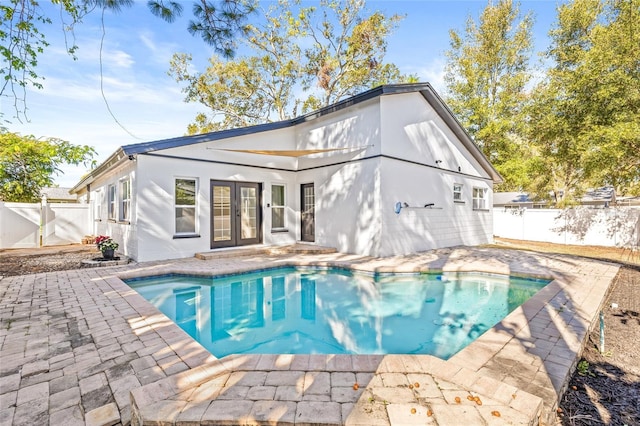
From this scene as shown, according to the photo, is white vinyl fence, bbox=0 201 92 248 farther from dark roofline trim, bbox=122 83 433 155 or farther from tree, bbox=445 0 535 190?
tree, bbox=445 0 535 190

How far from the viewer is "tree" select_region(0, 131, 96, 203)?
1240 centimetres

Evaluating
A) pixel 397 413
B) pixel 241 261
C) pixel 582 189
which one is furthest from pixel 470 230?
pixel 397 413

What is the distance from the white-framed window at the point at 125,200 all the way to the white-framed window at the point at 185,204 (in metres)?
1.54

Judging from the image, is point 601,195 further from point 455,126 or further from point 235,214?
point 235,214

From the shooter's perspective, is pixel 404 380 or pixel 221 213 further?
pixel 221 213

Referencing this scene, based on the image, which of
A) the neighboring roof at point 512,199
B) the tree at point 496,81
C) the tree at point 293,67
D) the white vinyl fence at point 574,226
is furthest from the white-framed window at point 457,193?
the neighboring roof at point 512,199

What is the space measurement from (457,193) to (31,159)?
751 inches

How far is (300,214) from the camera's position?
11898 mm

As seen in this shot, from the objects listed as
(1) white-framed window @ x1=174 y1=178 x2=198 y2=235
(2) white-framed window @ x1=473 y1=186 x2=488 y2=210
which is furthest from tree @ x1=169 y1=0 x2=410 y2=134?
(1) white-framed window @ x1=174 y1=178 x2=198 y2=235

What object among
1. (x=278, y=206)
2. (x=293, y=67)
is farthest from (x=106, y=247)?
(x=293, y=67)

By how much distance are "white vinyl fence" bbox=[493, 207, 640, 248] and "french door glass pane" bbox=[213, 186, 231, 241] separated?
1505cm

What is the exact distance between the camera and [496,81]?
20875 millimetres

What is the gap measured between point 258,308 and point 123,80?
768 cm

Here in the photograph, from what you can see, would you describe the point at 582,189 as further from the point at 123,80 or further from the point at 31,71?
the point at 31,71
